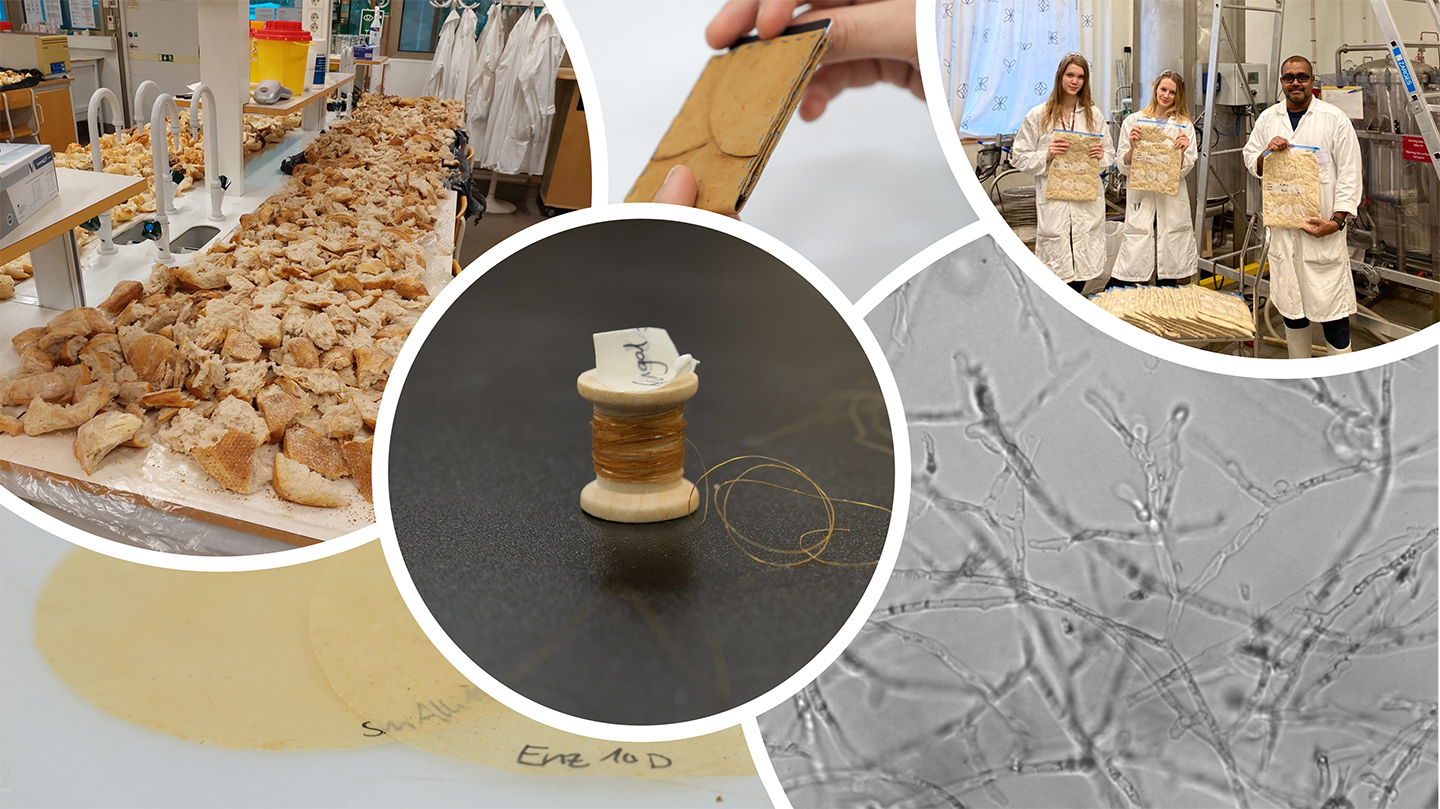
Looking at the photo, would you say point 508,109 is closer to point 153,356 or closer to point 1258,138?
point 153,356

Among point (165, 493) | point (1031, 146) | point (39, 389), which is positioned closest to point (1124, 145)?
point (1031, 146)

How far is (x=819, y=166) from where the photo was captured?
1.40 meters

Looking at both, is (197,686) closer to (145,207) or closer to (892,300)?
(145,207)

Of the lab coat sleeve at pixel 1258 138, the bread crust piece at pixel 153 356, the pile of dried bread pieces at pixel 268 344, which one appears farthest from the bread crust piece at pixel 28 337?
the lab coat sleeve at pixel 1258 138

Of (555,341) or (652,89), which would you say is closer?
(652,89)

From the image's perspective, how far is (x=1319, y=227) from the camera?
147cm

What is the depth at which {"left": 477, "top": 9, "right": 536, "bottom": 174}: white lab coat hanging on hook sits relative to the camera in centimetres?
134

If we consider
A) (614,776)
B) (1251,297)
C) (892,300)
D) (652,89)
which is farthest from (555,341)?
(1251,297)

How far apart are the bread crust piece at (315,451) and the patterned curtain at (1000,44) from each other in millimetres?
979

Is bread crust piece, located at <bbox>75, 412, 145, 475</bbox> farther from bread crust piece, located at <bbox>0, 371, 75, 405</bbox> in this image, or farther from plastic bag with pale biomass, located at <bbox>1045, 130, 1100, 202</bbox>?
plastic bag with pale biomass, located at <bbox>1045, 130, 1100, 202</bbox>

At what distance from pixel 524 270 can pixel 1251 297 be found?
1059 millimetres

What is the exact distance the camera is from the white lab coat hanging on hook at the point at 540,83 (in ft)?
4.42

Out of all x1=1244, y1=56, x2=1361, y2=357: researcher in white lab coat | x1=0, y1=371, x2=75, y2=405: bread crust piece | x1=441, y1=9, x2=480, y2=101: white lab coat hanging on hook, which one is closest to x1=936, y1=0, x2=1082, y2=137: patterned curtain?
x1=1244, y1=56, x2=1361, y2=357: researcher in white lab coat

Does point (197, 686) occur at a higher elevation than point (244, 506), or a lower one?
lower
